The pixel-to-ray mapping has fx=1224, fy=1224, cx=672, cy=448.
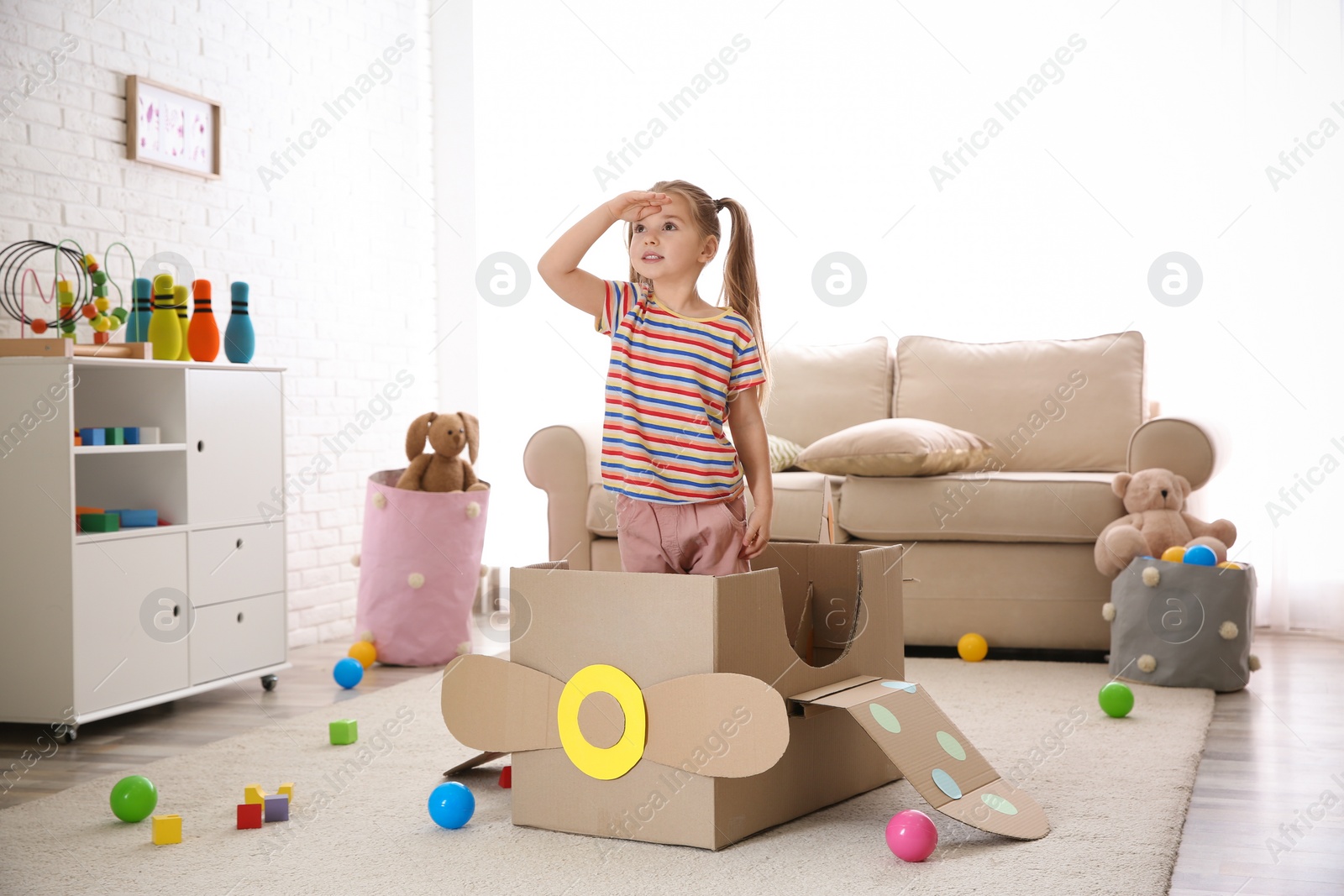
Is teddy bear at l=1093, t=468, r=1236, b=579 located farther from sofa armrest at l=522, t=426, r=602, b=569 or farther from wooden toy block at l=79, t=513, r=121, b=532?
wooden toy block at l=79, t=513, r=121, b=532

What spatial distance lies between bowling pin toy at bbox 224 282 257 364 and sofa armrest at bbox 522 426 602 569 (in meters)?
0.76

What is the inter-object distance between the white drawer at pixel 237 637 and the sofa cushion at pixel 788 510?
32.7 inches

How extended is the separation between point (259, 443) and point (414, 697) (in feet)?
2.41

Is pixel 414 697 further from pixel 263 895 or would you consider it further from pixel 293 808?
pixel 263 895

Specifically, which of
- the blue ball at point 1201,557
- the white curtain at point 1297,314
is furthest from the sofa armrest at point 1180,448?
the white curtain at point 1297,314

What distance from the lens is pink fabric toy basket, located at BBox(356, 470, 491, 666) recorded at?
322 cm

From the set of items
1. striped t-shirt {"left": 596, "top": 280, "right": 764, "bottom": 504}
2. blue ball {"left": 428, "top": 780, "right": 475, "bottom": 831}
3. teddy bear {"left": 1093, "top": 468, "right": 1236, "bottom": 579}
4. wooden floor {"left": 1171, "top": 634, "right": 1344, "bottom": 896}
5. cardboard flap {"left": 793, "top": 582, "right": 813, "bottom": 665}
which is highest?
striped t-shirt {"left": 596, "top": 280, "right": 764, "bottom": 504}

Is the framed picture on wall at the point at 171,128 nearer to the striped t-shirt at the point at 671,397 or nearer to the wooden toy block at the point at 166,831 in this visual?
the striped t-shirt at the point at 671,397

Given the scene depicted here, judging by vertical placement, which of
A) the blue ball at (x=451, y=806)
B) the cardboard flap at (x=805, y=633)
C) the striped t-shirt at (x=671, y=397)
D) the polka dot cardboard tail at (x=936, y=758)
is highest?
the striped t-shirt at (x=671, y=397)

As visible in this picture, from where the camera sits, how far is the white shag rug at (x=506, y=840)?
1584 mm

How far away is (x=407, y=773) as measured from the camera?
7.06 ft

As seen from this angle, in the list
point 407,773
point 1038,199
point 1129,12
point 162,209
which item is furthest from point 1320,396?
point 162,209

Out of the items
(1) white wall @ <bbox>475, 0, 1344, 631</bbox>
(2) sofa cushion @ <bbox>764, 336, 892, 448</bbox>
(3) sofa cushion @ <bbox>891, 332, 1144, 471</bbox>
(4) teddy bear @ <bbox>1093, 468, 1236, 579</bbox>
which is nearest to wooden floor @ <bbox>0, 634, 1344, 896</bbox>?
(4) teddy bear @ <bbox>1093, 468, 1236, 579</bbox>

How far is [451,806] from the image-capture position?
1.82 metres
